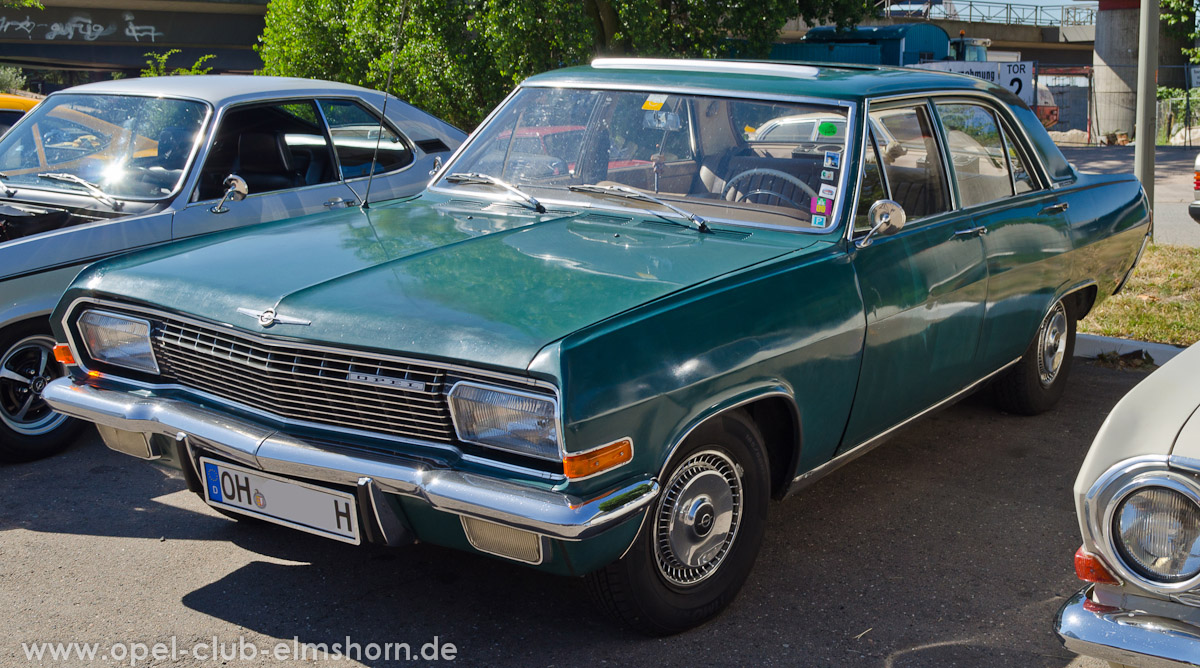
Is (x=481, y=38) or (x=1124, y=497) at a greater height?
(x=481, y=38)

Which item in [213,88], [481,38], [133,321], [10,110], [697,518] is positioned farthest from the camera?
[481,38]

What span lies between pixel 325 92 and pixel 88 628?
144 inches

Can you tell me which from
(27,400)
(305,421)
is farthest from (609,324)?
(27,400)

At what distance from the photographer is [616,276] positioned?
10.8 ft

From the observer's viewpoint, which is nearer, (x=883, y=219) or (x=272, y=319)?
(x=272, y=319)

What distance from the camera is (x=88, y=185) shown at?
5.38 meters

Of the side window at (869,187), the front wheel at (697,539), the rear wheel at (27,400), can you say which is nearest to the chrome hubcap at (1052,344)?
the side window at (869,187)

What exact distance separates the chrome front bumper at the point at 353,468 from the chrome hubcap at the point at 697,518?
26 centimetres

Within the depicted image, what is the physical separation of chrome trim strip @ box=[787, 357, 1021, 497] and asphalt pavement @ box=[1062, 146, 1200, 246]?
5.78 metres

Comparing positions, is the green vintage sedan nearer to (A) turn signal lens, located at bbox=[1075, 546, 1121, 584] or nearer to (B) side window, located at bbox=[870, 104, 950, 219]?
(B) side window, located at bbox=[870, 104, 950, 219]

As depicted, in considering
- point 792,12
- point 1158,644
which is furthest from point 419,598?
point 792,12

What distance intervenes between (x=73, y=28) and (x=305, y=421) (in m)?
35.8

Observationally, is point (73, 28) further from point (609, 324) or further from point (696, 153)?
point (609, 324)

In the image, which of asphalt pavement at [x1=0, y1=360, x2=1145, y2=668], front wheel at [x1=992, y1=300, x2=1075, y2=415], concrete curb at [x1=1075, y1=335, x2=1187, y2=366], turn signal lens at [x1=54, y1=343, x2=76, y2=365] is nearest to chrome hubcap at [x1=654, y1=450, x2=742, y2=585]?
asphalt pavement at [x1=0, y1=360, x2=1145, y2=668]
